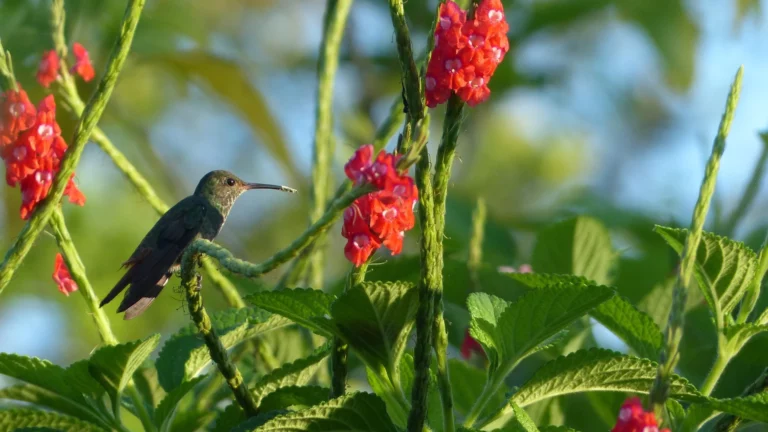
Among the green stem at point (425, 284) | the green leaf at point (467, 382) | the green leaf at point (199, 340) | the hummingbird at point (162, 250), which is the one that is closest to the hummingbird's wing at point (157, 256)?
the hummingbird at point (162, 250)

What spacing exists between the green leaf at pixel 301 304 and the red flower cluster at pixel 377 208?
3.3 inches

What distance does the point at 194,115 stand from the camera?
8867mm

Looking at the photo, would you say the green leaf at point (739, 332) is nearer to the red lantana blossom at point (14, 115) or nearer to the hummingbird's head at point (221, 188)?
the red lantana blossom at point (14, 115)

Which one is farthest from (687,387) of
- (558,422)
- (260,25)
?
(260,25)

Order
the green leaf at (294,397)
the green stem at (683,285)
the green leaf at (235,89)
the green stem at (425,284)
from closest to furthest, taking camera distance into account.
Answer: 1. the green stem at (683,285)
2. the green stem at (425,284)
3. the green leaf at (294,397)
4. the green leaf at (235,89)

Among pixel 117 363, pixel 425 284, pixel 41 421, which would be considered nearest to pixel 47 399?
pixel 41 421

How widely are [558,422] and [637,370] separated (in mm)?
569

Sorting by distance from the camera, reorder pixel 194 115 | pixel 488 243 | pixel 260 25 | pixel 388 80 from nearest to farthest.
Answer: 1. pixel 488 243
2. pixel 388 80
3. pixel 194 115
4. pixel 260 25

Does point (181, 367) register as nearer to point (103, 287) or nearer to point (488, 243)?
point (488, 243)

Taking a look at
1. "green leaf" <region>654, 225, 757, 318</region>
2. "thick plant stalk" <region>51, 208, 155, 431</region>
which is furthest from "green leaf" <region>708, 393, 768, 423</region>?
"thick plant stalk" <region>51, 208, 155, 431</region>

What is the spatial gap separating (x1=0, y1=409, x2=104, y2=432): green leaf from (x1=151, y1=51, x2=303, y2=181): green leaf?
6.06 ft

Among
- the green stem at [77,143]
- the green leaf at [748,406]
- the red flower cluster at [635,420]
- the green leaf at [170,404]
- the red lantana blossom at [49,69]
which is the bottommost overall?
the green leaf at [748,406]

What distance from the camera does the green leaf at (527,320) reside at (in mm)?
1179

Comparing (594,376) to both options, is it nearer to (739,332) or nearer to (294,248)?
(739,332)
